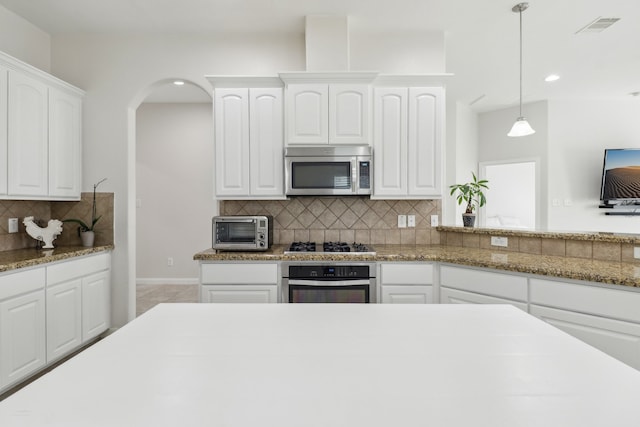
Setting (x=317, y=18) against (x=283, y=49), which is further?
(x=283, y=49)

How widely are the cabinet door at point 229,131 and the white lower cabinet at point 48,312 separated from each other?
1302 millimetres

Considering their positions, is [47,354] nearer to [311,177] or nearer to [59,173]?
[59,173]

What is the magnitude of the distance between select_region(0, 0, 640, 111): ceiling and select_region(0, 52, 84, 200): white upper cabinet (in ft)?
2.18

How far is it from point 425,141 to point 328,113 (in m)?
0.88

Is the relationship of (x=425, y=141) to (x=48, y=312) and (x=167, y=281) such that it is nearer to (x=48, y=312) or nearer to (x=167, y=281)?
(x=48, y=312)

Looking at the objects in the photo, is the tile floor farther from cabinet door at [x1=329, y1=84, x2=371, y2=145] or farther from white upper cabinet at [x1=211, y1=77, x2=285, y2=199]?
cabinet door at [x1=329, y1=84, x2=371, y2=145]

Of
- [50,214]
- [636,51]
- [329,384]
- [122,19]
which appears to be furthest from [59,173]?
[636,51]

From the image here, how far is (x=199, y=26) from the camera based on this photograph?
10.5 feet

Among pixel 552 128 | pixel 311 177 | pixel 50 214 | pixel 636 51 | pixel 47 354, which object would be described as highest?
pixel 636 51

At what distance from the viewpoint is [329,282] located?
2.69 meters

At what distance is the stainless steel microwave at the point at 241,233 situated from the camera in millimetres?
2871

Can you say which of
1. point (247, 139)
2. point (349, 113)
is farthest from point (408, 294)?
point (247, 139)

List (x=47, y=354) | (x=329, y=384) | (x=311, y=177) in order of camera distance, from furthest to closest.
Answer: (x=311, y=177) → (x=47, y=354) → (x=329, y=384)

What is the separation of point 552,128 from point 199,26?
18.1 feet
